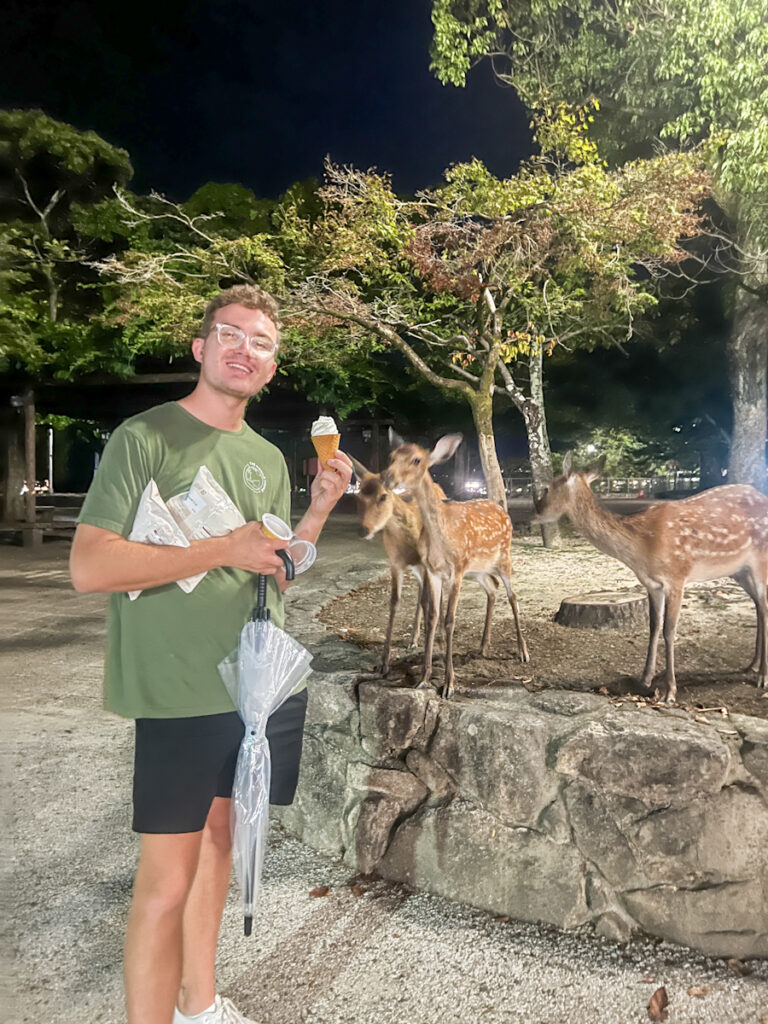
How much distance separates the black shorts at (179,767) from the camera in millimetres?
1702

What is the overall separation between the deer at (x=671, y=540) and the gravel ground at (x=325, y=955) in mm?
1133

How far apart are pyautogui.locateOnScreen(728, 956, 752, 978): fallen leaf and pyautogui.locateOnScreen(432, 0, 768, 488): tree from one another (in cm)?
923

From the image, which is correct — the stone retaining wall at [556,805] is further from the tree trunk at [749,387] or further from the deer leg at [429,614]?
the tree trunk at [749,387]

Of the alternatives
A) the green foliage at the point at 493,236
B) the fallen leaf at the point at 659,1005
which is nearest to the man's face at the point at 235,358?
the fallen leaf at the point at 659,1005

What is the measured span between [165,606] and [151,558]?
0.53 feet

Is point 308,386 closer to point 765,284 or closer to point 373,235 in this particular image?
point 373,235

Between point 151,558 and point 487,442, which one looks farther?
point 487,442

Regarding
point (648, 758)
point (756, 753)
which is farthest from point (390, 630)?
point (756, 753)

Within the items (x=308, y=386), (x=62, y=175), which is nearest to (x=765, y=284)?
(x=308, y=386)

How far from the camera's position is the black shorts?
170cm

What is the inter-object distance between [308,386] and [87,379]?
457 cm

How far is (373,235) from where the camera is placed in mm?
10445

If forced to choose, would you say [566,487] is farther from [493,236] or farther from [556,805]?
[493,236]

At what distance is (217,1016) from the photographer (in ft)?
6.45
